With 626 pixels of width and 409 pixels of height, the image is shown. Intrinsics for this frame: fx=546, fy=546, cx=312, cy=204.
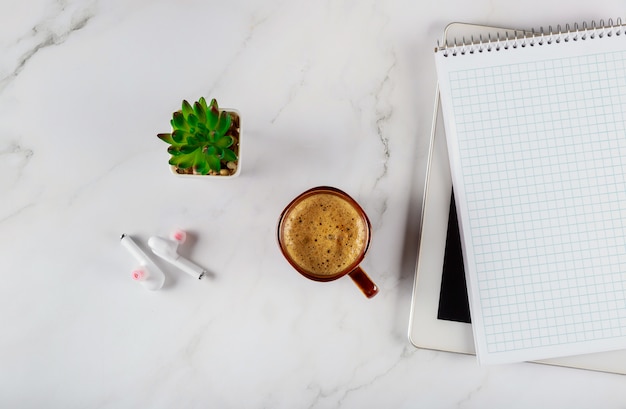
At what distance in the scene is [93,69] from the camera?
0.92 meters

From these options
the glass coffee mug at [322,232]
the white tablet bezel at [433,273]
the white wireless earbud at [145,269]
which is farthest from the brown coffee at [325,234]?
the white wireless earbud at [145,269]

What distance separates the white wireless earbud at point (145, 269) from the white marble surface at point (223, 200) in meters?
0.02

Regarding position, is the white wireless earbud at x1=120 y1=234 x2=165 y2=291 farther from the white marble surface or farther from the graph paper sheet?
the graph paper sheet

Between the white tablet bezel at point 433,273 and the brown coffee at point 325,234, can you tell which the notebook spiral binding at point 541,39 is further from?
the brown coffee at point 325,234

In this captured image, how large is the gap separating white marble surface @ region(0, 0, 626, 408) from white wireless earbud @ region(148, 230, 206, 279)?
23mm

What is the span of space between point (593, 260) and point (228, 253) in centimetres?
58

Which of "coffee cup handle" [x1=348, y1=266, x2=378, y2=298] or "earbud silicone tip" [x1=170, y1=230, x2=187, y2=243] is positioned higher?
"earbud silicone tip" [x1=170, y1=230, x2=187, y2=243]

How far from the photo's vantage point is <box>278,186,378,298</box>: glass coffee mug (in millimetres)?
821

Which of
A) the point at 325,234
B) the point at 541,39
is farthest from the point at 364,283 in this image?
the point at 541,39

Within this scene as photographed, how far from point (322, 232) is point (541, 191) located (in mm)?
351

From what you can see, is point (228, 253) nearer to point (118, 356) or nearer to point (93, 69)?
point (118, 356)

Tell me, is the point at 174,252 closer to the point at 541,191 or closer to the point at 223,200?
the point at 223,200

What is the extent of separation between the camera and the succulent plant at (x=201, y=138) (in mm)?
789

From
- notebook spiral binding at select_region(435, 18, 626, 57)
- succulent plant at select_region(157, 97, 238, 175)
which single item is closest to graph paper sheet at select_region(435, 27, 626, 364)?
notebook spiral binding at select_region(435, 18, 626, 57)
